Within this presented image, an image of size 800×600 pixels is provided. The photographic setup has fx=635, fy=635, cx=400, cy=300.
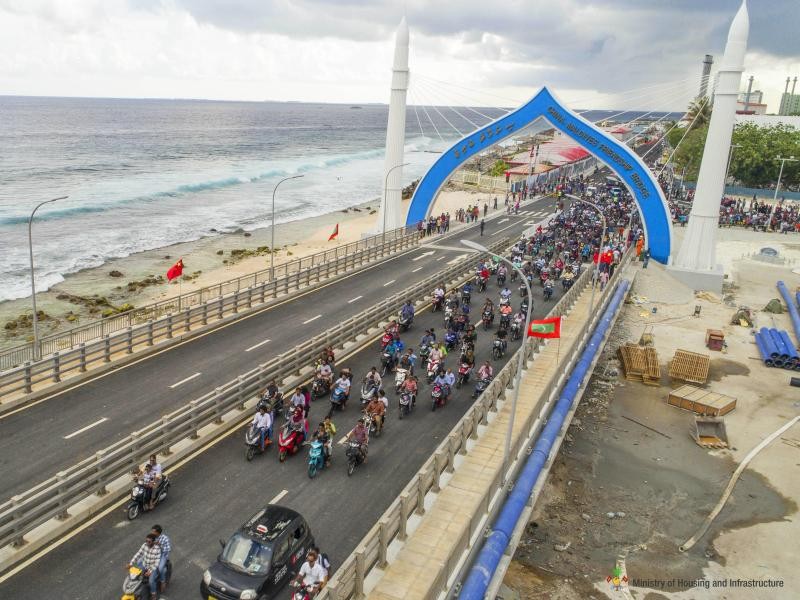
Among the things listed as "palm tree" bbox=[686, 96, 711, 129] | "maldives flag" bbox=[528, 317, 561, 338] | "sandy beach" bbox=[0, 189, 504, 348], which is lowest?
"sandy beach" bbox=[0, 189, 504, 348]

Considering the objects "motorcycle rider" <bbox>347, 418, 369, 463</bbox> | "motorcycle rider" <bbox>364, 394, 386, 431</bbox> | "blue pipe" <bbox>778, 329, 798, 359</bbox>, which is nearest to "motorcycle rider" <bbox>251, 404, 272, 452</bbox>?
"motorcycle rider" <bbox>347, 418, 369, 463</bbox>

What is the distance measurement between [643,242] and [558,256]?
36.9 feet

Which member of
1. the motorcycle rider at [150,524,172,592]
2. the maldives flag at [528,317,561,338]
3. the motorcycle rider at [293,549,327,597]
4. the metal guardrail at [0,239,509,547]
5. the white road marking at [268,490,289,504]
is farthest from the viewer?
the maldives flag at [528,317,561,338]

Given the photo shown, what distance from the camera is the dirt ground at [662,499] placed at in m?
17.2

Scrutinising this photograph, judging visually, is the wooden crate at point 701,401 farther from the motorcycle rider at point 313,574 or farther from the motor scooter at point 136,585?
the motor scooter at point 136,585

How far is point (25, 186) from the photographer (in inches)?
3868

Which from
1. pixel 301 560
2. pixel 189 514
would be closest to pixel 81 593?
pixel 189 514

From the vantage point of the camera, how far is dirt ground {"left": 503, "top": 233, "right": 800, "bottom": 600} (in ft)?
56.4

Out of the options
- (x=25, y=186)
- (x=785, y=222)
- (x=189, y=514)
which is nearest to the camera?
(x=189, y=514)

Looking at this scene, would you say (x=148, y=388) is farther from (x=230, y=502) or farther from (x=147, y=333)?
(x=230, y=502)

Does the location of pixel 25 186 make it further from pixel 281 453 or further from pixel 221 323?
pixel 281 453

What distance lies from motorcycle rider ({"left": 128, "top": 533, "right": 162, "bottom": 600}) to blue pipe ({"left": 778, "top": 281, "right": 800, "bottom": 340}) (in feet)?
124

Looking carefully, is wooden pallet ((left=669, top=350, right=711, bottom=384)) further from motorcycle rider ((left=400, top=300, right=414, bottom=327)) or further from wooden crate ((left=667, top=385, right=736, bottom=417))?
motorcycle rider ((left=400, top=300, right=414, bottom=327))

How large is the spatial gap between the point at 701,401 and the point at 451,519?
706 inches
